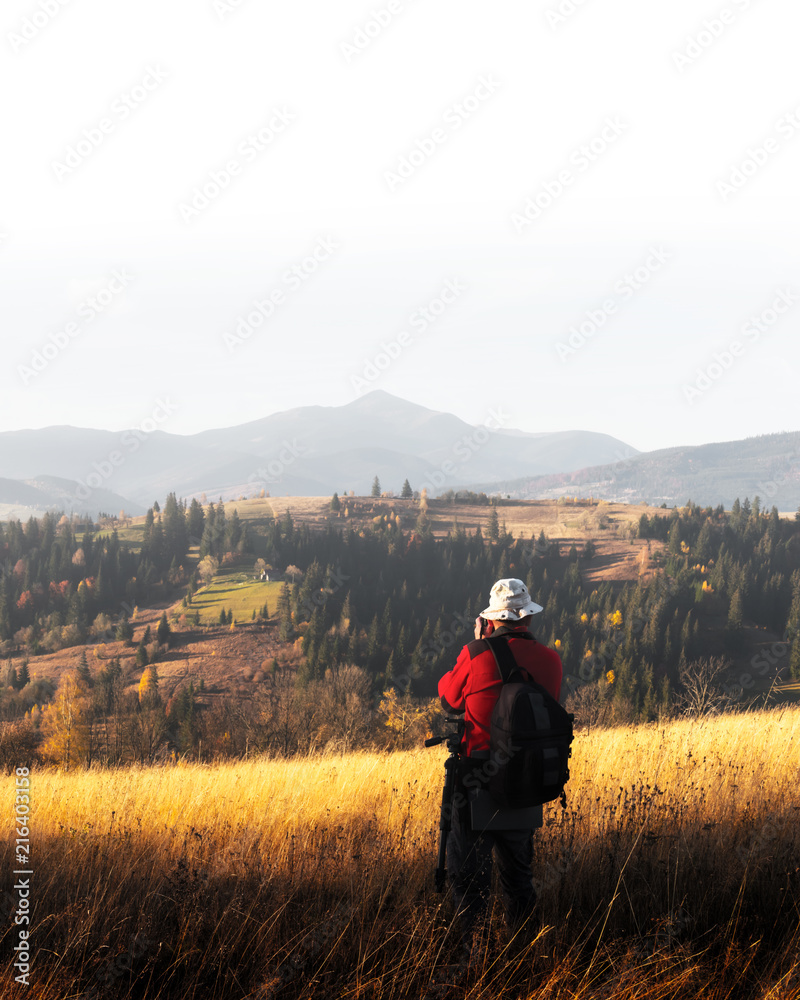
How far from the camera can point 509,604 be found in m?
4.11

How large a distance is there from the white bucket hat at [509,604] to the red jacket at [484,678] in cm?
10

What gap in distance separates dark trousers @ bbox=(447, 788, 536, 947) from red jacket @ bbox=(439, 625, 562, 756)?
481 millimetres

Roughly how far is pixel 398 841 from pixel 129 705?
10168 centimetres

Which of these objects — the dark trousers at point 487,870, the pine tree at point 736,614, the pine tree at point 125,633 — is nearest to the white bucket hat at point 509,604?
the dark trousers at point 487,870

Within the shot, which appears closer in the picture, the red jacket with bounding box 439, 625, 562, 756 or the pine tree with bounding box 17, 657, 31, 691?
the red jacket with bounding box 439, 625, 562, 756

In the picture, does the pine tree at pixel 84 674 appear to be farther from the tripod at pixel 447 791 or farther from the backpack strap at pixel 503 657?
the backpack strap at pixel 503 657

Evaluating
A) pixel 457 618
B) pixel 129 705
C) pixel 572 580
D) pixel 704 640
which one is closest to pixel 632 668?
pixel 704 640

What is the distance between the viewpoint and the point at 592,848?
4.89 metres

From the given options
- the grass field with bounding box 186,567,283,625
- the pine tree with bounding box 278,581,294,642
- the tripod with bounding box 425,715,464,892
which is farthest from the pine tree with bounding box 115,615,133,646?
the tripod with bounding box 425,715,464,892

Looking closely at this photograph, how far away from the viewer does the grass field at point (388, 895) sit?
3496 millimetres

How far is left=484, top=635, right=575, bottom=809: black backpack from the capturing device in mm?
3672

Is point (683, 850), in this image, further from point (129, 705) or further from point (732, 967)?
point (129, 705)

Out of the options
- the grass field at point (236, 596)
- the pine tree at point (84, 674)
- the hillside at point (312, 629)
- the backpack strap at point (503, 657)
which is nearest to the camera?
the backpack strap at point (503, 657)

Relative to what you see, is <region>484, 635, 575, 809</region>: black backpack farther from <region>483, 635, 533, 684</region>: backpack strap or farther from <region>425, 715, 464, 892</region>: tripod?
<region>425, 715, 464, 892</region>: tripod
